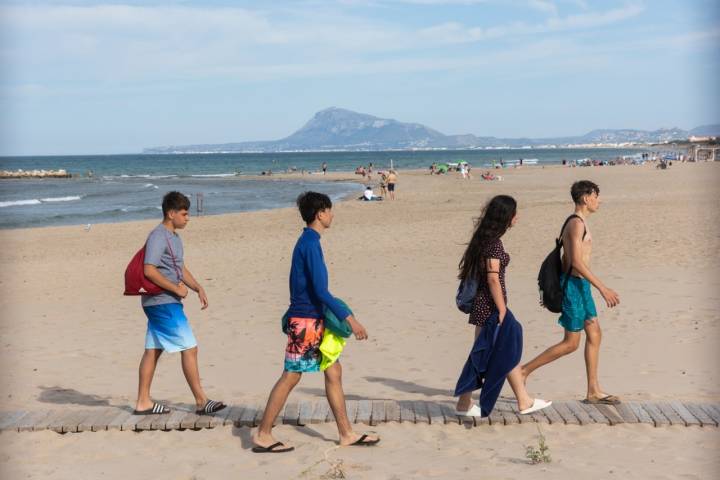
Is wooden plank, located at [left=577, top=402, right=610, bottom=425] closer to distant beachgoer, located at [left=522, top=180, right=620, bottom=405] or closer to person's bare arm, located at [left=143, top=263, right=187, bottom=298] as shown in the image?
distant beachgoer, located at [left=522, top=180, right=620, bottom=405]

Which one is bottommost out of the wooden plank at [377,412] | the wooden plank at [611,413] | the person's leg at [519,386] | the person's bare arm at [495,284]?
the wooden plank at [611,413]

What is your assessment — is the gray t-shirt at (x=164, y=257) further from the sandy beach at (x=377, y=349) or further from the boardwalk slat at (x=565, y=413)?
the boardwalk slat at (x=565, y=413)

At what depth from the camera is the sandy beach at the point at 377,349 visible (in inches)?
204

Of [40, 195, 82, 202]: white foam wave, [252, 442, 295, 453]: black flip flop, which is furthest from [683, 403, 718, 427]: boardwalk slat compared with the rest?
[40, 195, 82, 202]: white foam wave

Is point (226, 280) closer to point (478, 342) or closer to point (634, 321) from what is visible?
point (634, 321)

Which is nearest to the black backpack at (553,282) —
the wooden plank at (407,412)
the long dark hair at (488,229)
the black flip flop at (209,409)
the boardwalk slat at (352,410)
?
the long dark hair at (488,229)

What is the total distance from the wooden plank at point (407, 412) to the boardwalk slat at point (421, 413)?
29mm

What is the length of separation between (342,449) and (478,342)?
3.96 feet

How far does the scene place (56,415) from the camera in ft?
19.8

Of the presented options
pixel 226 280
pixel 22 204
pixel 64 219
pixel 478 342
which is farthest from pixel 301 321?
pixel 22 204

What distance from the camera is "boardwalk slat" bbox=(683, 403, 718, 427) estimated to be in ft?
18.5

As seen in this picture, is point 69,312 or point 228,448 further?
point 69,312

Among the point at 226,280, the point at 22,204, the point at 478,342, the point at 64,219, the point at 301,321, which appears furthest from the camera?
the point at 22,204

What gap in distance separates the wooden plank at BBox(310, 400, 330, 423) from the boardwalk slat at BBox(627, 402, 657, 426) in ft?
7.45
